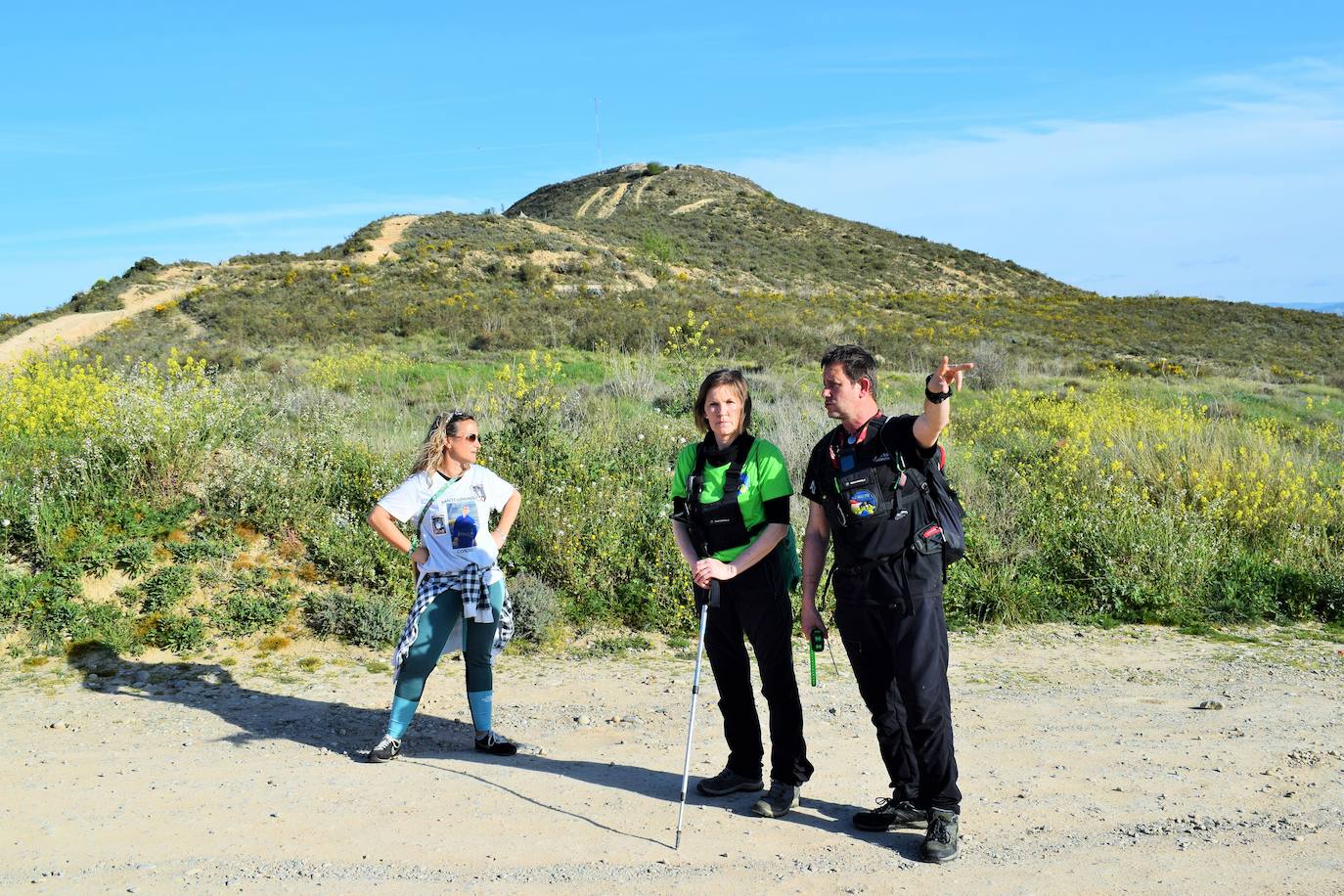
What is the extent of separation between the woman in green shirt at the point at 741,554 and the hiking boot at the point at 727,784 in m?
0.02

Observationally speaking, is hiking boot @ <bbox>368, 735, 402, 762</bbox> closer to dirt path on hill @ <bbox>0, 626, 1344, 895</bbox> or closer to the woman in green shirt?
dirt path on hill @ <bbox>0, 626, 1344, 895</bbox>

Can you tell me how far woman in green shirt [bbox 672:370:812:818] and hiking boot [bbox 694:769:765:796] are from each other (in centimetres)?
2

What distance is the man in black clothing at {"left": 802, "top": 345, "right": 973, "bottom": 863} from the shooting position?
395 centimetres

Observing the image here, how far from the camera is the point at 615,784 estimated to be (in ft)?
16.1

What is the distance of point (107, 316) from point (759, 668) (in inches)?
1471

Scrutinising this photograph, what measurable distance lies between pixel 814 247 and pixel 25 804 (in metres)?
57.1

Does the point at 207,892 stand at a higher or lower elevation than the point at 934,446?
lower

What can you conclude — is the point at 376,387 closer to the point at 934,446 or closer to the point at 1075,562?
the point at 1075,562

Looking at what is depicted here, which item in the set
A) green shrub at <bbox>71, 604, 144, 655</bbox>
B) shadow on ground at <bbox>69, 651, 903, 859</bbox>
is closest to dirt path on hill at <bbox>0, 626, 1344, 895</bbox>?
shadow on ground at <bbox>69, 651, 903, 859</bbox>

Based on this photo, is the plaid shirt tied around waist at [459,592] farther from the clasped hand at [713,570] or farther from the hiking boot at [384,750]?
the clasped hand at [713,570]

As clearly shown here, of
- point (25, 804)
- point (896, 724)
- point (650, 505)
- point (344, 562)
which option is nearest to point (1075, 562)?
point (650, 505)

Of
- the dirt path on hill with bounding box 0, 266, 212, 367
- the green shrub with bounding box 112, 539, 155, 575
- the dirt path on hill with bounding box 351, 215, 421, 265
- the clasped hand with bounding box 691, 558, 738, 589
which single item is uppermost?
the dirt path on hill with bounding box 351, 215, 421, 265

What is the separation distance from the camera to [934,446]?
12.9ft

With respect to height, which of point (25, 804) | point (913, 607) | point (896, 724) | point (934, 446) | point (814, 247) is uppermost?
point (814, 247)
